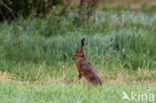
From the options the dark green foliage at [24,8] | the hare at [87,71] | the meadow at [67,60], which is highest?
the dark green foliage at [24,8]

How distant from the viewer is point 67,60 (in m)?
7.98

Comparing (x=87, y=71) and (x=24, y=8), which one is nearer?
(x=87, y=71)

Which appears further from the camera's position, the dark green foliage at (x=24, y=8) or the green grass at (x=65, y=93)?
the dark green foliage at (x=24, y=8)

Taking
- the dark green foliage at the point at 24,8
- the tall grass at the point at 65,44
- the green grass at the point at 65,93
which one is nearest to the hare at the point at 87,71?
the green grass at the point at 65,93

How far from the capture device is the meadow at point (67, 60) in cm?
541

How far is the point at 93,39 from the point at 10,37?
1.92 meters

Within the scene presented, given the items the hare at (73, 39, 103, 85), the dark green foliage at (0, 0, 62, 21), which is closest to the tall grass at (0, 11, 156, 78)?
the dark green foliage at (0, 0, 62, 21)

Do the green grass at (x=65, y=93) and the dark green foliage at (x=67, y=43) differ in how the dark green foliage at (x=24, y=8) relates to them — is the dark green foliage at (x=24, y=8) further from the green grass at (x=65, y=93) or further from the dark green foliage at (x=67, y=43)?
the green grass at (x=65, y=93)

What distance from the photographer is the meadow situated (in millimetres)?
5413

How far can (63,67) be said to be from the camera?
290 inches

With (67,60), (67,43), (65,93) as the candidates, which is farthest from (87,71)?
(67,43)

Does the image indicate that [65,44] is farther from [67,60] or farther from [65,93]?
[65,93]

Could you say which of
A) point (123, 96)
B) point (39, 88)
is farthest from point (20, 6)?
point (123, 96)

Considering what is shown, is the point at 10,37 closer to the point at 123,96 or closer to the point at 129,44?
the point at 129,44
